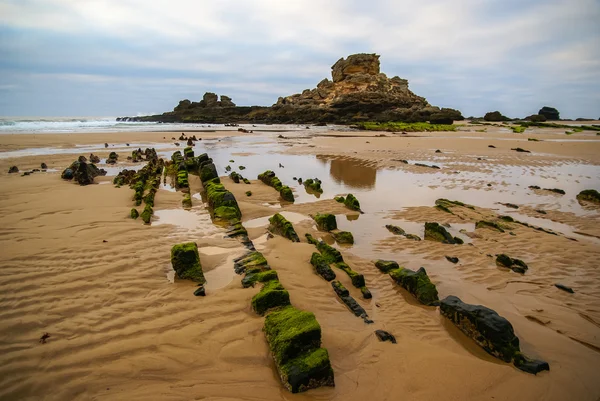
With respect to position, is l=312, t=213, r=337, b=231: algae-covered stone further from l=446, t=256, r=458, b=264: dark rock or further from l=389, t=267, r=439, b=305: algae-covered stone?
l=446, t=256, r=458, b=264: dark rock

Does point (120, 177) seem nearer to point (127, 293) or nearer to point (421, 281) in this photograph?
point (127, 293)

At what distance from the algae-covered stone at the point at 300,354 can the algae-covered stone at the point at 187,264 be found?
2178mm

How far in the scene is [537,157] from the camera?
20.2 m

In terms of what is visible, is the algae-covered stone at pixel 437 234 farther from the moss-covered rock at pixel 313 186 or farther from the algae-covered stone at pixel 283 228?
the moss-covered rock at pixel 313 186

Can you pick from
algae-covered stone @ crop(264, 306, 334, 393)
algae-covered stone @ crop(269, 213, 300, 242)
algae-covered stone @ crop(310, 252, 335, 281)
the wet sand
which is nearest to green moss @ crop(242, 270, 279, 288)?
the wet sand

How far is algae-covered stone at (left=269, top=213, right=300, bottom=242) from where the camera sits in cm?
723

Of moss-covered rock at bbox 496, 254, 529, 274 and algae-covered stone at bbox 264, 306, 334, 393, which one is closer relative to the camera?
algae-covered stone at bbox 264, 306, 334, 393

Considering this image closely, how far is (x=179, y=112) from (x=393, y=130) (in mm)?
88724

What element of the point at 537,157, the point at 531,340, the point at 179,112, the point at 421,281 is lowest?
the point at 531,340

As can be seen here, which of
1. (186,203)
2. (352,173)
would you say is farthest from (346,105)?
(186,203)

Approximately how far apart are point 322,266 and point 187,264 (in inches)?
97.4

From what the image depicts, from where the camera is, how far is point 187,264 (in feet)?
17.7

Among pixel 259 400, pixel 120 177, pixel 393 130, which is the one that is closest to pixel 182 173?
pixel 120 177

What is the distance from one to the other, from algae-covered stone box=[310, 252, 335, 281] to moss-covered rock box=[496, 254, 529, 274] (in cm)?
368
